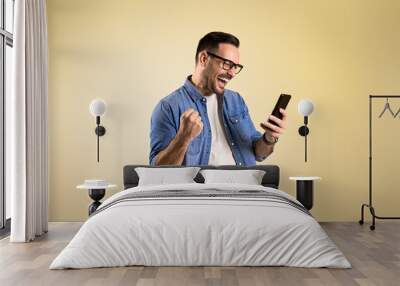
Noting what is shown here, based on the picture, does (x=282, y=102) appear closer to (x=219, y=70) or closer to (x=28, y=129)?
(x=219, y=70)

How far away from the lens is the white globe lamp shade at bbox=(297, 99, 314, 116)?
7523 millimetres

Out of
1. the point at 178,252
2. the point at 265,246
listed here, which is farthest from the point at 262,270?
the point at 178,252

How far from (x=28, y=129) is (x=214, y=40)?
274 centimetres

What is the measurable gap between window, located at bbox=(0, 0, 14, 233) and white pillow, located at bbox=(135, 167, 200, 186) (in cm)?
164

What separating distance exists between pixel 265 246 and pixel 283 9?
3956 millimetres

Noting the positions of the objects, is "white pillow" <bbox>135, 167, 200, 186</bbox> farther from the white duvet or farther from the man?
the white duvet

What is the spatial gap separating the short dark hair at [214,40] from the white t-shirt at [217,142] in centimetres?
71

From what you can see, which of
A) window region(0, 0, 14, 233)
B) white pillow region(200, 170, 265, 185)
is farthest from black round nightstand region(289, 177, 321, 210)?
window region(0, 0, 14, 233)

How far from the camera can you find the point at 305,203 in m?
7.44

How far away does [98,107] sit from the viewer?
748cm

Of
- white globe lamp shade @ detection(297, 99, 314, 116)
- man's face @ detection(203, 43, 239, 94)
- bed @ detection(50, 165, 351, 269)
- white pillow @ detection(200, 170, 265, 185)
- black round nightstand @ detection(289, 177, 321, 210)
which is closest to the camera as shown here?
bed @ detection(50, 165, 351, 269)

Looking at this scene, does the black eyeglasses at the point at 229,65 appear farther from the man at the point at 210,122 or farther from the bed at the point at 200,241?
the bed at the point at 200,241

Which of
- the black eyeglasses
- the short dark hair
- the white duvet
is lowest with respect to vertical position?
the white duvet

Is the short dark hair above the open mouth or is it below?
above
